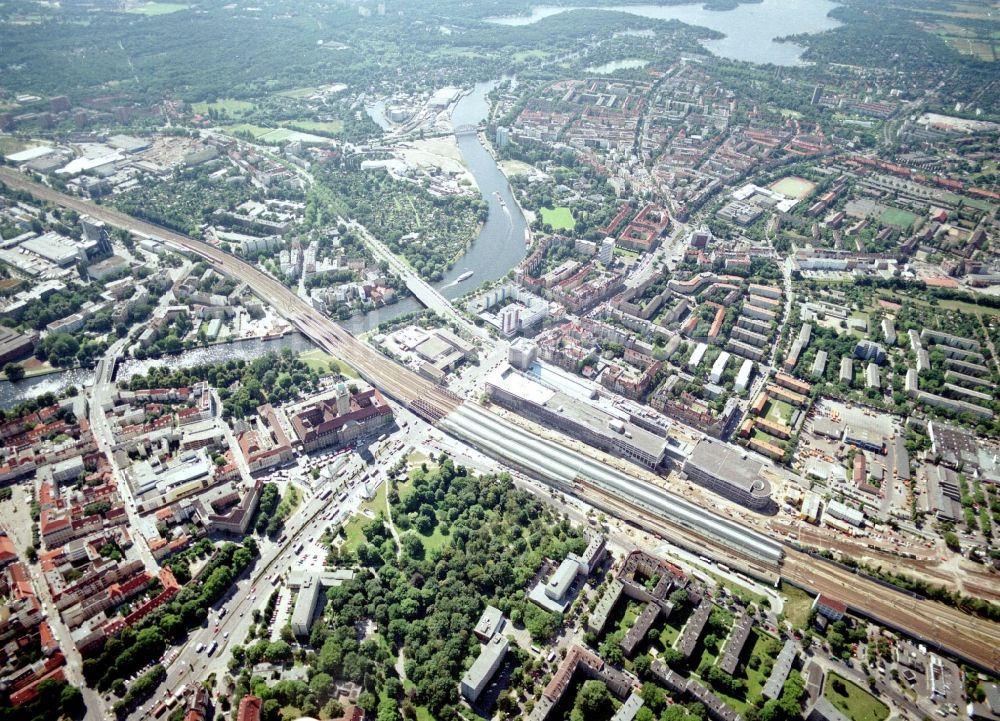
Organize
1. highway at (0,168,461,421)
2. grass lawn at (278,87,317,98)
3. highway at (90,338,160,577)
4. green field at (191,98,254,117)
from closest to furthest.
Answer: highway at (90,338,160,577) < highway at (0,168,461,421) < green field at (191,98,254,117) < grass lawn at (278,87,317,98)

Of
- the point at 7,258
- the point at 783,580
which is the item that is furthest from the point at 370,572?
the point at 7,258

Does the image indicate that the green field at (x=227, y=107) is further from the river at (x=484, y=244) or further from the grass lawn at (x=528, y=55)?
the grass lawn at (x=528, y=55)

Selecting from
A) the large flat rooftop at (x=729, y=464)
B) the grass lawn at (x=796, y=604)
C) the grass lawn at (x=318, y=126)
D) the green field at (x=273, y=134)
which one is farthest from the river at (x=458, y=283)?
the grass lawn at (x=796, y=604)

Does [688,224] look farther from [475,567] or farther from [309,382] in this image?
[475,567]

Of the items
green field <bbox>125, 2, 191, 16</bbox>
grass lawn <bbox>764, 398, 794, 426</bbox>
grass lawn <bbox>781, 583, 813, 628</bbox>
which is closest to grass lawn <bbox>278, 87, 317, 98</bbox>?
green field <bbox>125, 2, 191, 16</bbox>

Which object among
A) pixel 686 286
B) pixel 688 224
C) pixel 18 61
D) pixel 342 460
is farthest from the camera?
pixel 18 61

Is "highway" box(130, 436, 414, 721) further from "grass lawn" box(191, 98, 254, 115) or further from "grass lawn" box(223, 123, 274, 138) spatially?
"grass lawn" box(191, 98, 254, 115)
